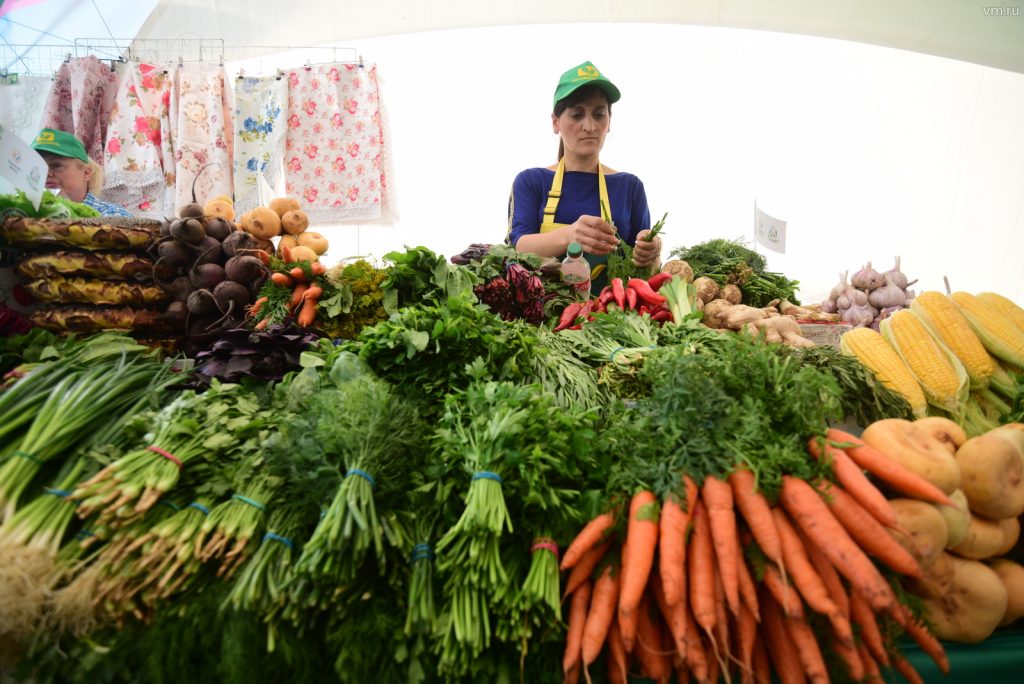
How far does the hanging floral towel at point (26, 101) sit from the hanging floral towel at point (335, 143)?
267 cm

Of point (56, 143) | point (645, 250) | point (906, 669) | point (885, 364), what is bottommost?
point (906, 669)

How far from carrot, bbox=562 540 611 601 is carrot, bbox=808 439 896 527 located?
23.7 inches

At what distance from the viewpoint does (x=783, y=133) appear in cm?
541

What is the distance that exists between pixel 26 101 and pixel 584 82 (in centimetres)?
633

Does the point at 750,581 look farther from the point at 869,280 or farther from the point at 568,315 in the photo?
the point at 869,280

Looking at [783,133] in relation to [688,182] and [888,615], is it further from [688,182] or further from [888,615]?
[888,615]

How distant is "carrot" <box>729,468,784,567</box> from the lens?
106cm

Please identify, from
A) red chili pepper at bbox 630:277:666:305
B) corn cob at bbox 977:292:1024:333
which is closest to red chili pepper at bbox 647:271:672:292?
red chili pepper at bbox 630:277:666:305

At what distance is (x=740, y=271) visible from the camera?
2.96 m

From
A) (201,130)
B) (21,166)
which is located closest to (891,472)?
(21,166)

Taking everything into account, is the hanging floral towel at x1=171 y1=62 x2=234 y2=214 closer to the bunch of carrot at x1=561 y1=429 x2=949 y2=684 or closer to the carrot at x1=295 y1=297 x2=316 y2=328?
the carrot at x1=295 y1=297 x2=316 y2=328

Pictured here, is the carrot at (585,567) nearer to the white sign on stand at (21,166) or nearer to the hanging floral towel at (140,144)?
the white sign on stand at (21,166)

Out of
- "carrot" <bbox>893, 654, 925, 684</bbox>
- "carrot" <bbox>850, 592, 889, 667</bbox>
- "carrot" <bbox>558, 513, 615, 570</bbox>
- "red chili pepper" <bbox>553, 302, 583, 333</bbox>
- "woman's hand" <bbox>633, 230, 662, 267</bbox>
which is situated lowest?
"carrot" <bbox>893, 654, 925, 684</bbox>

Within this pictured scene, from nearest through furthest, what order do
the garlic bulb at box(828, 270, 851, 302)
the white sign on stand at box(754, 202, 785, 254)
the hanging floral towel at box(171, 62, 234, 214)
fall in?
1. the white sign on stand at box(754, 202, 785, 254)
2. the garlic bulb at box(828, 270, 851, 302)
3. the hanging floral towel at box(171, 62, 234, 214)
